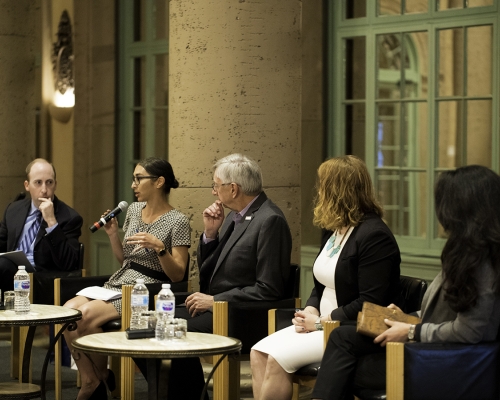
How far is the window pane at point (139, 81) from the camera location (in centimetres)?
961

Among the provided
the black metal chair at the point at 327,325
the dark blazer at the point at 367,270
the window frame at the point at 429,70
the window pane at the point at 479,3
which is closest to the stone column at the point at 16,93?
the window frame at the point at 429,70

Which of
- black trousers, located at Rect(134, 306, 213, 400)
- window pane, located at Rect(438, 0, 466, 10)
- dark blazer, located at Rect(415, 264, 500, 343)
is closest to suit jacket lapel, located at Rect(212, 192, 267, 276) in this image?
black trousers, located at Rect(134, 306, 213, 400)

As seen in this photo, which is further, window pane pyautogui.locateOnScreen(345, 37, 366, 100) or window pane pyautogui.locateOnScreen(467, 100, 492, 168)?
window pane pyautogui.locateOnScreen(345, 37, 366, 100)

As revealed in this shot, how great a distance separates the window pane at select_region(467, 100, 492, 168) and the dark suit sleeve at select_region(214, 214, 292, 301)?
8.12 ft

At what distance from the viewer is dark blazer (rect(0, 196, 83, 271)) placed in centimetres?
656

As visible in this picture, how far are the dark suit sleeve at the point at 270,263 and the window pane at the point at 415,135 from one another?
8.71 feet

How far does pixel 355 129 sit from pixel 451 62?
3.27 ft

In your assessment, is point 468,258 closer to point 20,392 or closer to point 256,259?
point 256,259

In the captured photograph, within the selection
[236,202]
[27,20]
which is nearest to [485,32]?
[236,202]

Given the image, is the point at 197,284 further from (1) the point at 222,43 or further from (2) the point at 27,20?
(2) the point at 27,20

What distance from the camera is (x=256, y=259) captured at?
5238mm

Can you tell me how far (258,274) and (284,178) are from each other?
39.2 inches

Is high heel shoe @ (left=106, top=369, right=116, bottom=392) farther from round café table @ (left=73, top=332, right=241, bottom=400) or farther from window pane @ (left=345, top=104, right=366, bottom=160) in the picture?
window pane @ (left=345, top=104, right=366, bottom=160)

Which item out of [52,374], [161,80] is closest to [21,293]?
[52,374]
